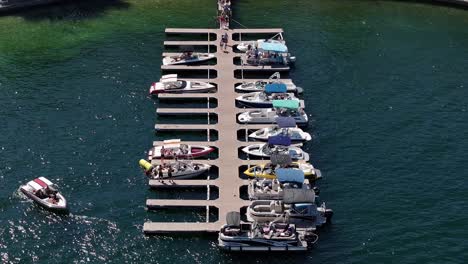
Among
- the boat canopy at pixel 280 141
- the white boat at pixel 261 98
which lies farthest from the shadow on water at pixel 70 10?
the boat canopy at pixel 280 141

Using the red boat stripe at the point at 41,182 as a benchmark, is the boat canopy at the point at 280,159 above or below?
above

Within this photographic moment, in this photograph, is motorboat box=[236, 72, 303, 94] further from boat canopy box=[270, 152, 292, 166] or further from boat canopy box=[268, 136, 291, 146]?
boat canopy box=[270, 152, 292, 166]

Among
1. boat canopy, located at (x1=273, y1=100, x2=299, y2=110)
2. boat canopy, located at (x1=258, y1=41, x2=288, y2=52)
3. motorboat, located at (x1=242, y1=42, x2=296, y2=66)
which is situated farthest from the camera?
motorboat, located at (x1=242, y1=42, x2=296, y2=66)

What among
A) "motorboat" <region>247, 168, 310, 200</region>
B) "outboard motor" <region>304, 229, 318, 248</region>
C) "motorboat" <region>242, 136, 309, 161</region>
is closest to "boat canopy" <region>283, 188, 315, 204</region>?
"motorboat" <region>247, 168, 310, 200</region>

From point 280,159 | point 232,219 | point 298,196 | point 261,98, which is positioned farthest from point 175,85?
point 232,219

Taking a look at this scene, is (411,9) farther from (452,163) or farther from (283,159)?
(283,159)

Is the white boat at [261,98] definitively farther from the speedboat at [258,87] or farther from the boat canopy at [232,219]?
the boat canopy at [232,219]

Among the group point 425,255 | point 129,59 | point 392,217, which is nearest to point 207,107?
point 129,59
